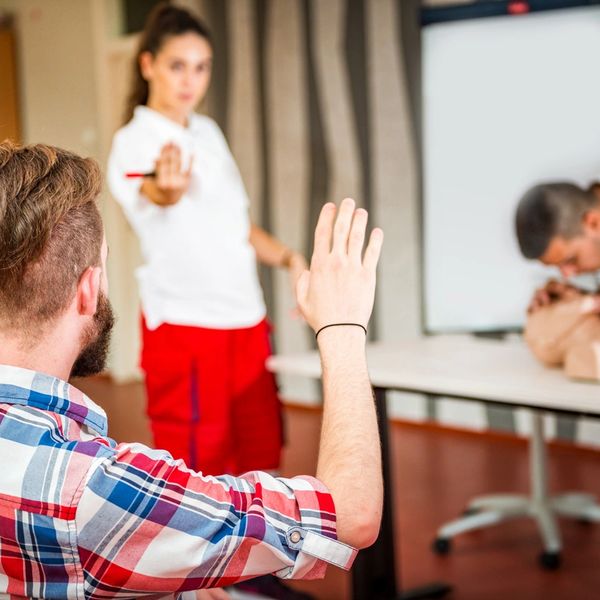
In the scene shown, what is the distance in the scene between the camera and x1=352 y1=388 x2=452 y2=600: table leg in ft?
6.89

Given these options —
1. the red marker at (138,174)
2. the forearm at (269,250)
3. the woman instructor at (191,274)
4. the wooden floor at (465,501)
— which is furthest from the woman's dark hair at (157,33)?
the wooden floor at (465,501)

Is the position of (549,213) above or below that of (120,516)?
above

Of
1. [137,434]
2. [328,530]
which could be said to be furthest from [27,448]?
[137,434]

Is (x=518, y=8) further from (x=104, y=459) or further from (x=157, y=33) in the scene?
(x=104, y=459)

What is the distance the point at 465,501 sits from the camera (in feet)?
10.2

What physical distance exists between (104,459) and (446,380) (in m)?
1.13

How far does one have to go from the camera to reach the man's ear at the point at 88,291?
0.92 m

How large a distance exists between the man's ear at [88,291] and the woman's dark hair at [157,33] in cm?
158

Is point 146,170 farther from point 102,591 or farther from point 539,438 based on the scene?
point 102,591

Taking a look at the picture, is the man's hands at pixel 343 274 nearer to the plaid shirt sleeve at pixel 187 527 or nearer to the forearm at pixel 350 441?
the forearm at pixel 350 441

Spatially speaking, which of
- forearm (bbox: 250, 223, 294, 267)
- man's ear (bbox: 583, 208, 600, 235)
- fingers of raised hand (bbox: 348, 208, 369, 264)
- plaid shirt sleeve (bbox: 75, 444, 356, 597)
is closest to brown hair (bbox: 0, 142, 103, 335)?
plaid shirt sleeve (bbox: 75, 444, 356, 597)

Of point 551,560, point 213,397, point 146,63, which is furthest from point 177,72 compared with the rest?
point 551,560

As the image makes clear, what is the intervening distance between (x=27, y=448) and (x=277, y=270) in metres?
3.81

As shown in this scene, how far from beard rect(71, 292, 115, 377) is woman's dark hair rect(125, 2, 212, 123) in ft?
5.08
